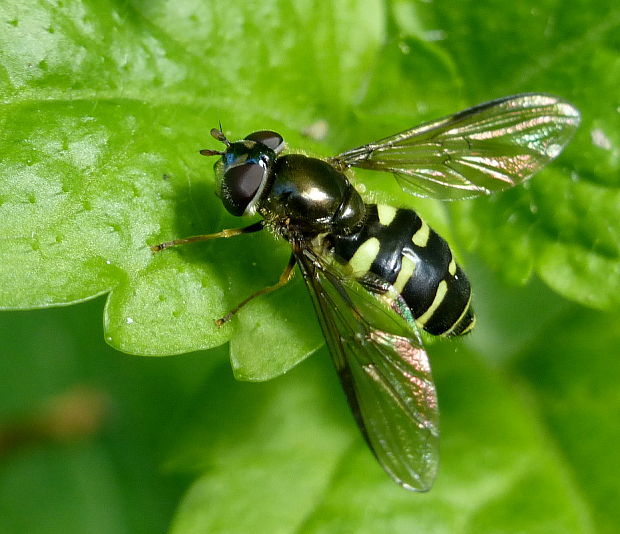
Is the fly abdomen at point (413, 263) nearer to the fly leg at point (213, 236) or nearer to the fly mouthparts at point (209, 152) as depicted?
the fly leg at point (213, 236)

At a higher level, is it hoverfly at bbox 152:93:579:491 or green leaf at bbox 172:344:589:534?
hoverfly at bbox 152:93:579:491

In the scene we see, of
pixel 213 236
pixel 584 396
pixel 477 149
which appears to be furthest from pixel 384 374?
pixel 584 396

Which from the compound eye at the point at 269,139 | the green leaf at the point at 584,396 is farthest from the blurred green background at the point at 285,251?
the compound eye at the point at 269,139

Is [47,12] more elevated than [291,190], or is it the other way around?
[47,12]

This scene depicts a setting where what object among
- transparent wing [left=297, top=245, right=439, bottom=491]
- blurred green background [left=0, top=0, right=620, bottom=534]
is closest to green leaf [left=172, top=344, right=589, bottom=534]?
blurred green background [left=0, top=0, right=620, bottom=534]

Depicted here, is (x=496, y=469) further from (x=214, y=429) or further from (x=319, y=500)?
(x=214, y=429)

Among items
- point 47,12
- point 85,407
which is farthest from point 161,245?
point 85,407

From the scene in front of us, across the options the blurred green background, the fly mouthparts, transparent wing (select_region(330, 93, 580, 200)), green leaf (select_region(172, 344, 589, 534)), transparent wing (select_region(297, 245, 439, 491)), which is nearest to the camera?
the blurred green background

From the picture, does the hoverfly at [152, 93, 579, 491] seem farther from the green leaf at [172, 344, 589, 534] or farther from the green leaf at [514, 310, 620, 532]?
the green leaf at [514, 310, 620, 532]
